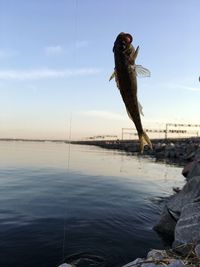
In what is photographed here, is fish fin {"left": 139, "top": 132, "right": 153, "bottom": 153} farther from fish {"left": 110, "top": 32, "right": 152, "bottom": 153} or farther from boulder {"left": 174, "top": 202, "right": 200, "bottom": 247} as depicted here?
boulder {"left": 174, "top": 202, "right": 200, "bottom": 247}

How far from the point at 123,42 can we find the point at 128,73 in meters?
0.39

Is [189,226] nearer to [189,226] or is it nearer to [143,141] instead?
[189,226]

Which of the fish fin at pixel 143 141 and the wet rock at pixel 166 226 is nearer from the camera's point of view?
the fish fin at pixel 143 141

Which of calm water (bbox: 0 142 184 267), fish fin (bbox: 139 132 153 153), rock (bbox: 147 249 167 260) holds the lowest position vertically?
calm water (bbox: 0 142 184 267)

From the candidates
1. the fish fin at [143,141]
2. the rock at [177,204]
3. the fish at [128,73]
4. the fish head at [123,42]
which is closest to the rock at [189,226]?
the rock at [177,204]

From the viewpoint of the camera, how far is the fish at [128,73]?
3221 mm

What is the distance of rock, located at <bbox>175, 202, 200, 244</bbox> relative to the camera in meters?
9.02

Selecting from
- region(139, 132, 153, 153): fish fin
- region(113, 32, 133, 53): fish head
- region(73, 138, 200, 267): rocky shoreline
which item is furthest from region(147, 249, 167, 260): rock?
region(113, 32, 133, 53): fish head

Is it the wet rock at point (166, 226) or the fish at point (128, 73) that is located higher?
the fish at point (128, 73)

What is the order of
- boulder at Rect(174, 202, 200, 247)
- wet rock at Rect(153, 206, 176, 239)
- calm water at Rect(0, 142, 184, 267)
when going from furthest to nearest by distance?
1. wet rock at Rect(153, 206, 176, 239)
2. calm water at Rect(0, 142, 184, 267)
3. boulder at Rect(174, 202, 200, 247)

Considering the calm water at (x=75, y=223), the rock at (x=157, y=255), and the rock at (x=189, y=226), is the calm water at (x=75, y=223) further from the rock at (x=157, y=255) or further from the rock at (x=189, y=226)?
the rock at (x=157, y=255)

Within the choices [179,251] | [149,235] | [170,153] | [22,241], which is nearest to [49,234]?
[22,241]

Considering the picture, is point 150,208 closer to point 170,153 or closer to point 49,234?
point 49,234

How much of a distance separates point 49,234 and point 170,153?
54.1 meters
